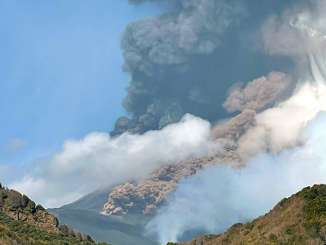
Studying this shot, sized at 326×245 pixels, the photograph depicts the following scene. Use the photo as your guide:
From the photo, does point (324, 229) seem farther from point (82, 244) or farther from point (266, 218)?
point (82, 244)

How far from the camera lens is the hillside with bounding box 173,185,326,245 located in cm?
16050

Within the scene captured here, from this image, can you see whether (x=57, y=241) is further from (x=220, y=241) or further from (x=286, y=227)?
(x=286, y=227)

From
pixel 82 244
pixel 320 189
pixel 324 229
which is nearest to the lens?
pixel 324 229

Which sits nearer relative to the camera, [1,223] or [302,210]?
[302,210]

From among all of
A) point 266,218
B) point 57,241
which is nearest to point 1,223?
point 57,241

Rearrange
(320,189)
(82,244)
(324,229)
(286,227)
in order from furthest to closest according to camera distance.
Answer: (82,244), (320,189), (286,227), (324,229)

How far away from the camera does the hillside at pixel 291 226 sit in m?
160

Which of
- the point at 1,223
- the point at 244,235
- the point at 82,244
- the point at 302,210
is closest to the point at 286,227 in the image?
the point at 302,210

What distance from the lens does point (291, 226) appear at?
169 m

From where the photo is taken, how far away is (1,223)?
19350 cm

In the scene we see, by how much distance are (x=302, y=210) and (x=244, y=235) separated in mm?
19968

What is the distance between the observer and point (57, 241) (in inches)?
7505

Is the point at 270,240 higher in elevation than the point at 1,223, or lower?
lower

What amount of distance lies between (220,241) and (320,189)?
3217cm
